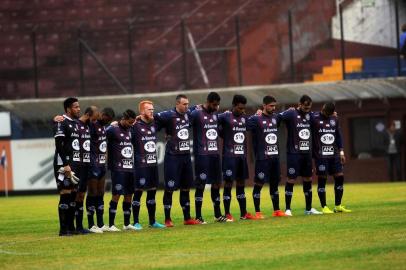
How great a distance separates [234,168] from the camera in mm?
23750

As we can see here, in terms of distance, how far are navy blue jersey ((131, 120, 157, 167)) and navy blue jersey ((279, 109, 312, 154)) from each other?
3.22 meters

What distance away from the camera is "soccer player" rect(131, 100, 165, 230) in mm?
22656

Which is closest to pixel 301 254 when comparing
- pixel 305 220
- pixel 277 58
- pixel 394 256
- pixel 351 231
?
pixel 394 256

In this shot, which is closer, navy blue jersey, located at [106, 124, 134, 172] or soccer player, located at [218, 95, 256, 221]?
navy blue jersey, located at [106, 124, 134, 172]

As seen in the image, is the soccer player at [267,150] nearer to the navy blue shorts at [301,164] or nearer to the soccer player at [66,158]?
the navy blue shorts at [301,164]

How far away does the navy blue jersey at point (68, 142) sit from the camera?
21.1m

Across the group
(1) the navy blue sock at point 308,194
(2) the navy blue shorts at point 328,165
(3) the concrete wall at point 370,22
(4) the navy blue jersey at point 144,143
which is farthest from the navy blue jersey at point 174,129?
(3) the concrete wall at point 370,22

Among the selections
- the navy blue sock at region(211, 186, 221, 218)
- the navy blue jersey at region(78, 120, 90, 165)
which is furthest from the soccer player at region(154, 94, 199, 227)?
the navy blue jersey at region(78, 120, 90, 165)

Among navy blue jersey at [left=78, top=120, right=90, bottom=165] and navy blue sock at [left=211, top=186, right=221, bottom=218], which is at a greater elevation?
navy blue jersey at [left=78, top=120, right=90, bottom=165]

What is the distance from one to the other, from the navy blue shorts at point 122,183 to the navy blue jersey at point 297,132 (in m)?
3.83

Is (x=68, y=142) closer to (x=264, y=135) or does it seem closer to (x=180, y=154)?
(x=180, y=154)

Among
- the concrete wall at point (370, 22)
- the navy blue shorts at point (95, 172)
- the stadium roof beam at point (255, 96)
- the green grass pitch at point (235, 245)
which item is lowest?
the green grass pitch at point (235, 245)

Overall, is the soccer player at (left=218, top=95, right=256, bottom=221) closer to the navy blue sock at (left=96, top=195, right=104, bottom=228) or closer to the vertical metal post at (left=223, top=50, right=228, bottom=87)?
the navy blue sock at (left=96, top=195, right=104, bottom=228)

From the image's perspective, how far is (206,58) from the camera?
4438 cm
